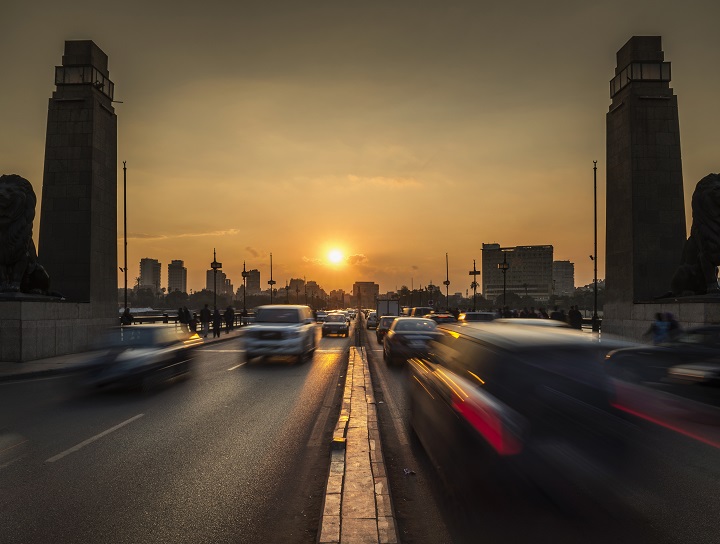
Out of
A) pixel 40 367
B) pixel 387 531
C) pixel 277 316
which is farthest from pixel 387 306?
pixel 387 531

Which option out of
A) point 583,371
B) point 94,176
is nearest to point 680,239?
point 583,371

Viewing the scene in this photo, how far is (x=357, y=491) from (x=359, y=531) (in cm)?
104

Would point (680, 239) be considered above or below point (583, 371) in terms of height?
above

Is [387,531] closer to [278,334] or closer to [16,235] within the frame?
[278,334]

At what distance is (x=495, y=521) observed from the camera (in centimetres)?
482

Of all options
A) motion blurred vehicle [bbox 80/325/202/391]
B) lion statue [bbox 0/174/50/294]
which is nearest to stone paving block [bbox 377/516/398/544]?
motion blurred vehicle [bbox 80/325/202/391]

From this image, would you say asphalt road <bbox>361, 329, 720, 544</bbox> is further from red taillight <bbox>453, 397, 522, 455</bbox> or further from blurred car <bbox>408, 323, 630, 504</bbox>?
red taillight <bbox>453, 397, 522, 455</bbox>

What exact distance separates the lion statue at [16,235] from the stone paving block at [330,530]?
1888cm

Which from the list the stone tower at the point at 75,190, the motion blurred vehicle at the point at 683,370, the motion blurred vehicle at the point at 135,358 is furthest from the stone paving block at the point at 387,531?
the stone tower at the point at 75,190

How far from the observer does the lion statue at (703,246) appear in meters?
22.3

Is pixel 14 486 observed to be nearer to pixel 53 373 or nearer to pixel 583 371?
pixel 583 371

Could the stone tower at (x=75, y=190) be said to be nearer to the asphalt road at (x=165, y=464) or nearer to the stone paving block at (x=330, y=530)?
the asphalt road at (x=165, y=464)

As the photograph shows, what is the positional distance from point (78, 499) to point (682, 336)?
11.6m

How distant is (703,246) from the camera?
22.7m
